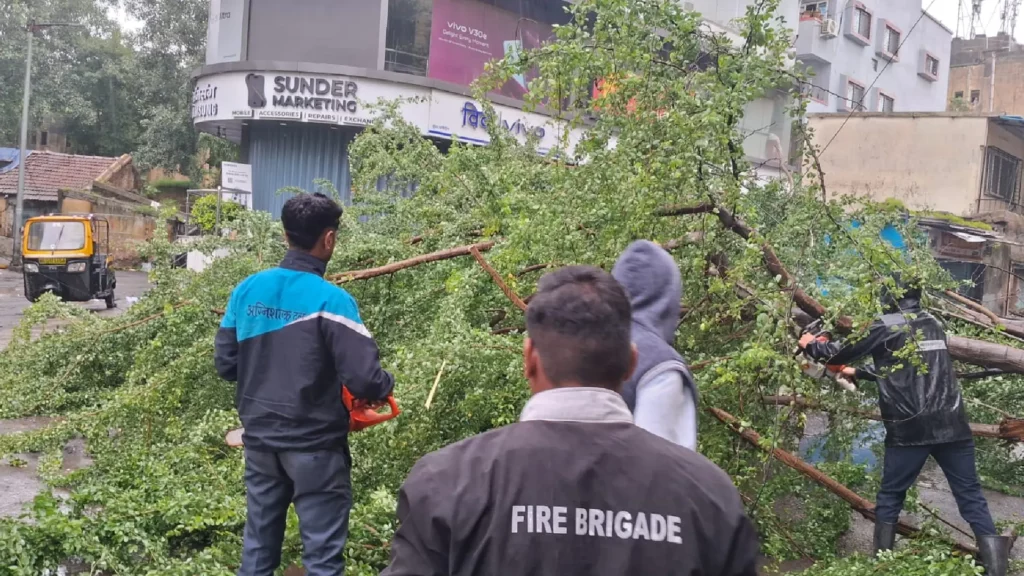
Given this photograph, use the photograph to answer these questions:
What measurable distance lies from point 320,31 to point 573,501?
63.8 feet

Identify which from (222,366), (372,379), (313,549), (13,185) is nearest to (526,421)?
(372,379)

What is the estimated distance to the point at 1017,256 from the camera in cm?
2006

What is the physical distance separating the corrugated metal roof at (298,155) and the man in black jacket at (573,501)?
61.7 feet

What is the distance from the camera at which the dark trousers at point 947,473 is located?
15.4 feet

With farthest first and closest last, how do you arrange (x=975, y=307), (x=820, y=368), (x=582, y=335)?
1. (x=975, y=307)
2. (x=820, y=368)
3. (x=582, y=335)

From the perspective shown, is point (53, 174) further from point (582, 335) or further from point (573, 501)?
point (573, 501)

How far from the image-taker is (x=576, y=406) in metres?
1.63

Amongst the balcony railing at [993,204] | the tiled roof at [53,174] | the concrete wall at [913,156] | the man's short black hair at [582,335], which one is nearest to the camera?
the man's short black hair at [582,335]

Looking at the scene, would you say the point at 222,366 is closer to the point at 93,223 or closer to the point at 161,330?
the point at 161,330

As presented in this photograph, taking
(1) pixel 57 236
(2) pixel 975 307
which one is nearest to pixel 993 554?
(2) pixel 975 307

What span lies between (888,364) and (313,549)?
3.07 m

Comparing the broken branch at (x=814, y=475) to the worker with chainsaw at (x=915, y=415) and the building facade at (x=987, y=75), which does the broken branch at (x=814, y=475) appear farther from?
the building facade at (x=987, y=75)

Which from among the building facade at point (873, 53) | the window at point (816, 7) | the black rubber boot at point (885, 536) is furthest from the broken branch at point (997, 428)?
the window at point (816, 7)

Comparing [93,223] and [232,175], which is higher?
[232,175]
